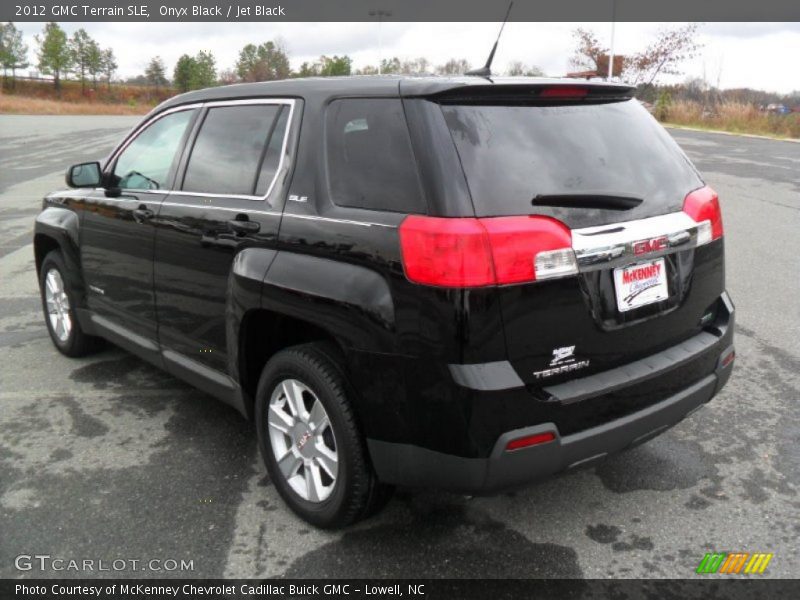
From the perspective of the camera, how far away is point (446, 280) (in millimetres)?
2342

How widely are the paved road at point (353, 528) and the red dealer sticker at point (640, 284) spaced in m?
0.98

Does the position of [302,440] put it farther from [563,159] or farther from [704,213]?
[704,213]

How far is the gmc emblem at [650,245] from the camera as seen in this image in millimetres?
2641

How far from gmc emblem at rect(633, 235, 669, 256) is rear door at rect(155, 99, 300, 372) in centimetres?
142

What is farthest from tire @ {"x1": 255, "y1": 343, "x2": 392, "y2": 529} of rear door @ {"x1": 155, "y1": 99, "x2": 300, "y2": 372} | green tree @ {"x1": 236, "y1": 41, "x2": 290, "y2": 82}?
green tree @ {"x1": 236, "y1": 41, "x2": 290, "y2": 82}

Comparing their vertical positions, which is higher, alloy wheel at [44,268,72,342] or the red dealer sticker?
the red dealer sticker

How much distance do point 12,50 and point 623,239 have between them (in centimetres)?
11545

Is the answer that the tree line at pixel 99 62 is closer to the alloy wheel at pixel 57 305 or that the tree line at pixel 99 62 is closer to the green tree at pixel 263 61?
the green tree at pixel 263 61

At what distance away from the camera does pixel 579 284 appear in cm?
250

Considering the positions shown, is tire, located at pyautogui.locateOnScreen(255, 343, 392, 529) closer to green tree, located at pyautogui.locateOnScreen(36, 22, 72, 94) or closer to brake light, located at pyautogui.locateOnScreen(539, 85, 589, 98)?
brake light, located at pyautogui.locateOnScreen(539, 85, 589, 98)

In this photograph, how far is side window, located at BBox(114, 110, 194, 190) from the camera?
12.8ft

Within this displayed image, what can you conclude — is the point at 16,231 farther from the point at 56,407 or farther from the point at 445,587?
the point at 445,587

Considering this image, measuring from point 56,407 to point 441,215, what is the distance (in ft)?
9.88

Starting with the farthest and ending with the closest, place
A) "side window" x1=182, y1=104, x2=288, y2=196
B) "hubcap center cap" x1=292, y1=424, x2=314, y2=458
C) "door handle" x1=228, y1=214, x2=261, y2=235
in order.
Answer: "side window" x1=182, y1=104, x2=288, y2=196, "door handle" x1=228, y1=214, x2=261, y2=235, "hubcap center cap" x1=292, y1=424, x2=314, y2=458
